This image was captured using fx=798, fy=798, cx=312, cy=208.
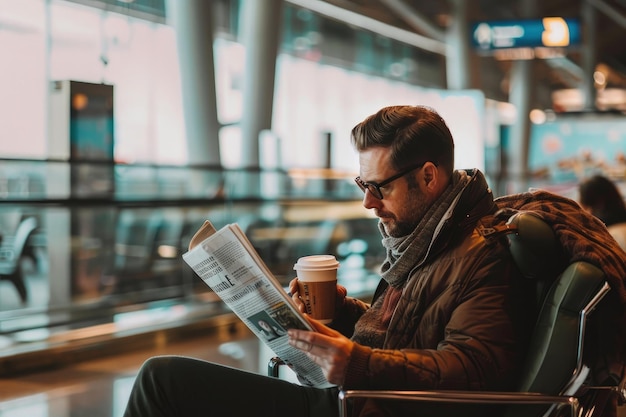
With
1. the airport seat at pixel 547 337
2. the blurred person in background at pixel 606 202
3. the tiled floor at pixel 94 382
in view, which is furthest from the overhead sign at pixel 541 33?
the airport seat at pixel 547 337

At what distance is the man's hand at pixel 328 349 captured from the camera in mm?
1846

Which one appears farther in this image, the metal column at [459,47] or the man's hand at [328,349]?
the metal column at [459,47]

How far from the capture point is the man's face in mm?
2126

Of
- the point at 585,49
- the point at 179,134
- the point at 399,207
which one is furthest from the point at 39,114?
the point at 585,49

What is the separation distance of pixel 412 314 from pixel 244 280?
0.47m

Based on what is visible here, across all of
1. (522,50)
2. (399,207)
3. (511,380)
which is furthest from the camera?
(522,50)

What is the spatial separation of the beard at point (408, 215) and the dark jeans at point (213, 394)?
0.48 metres

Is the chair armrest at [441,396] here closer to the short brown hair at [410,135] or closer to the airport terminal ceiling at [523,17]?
the short brown hair at [410,135]

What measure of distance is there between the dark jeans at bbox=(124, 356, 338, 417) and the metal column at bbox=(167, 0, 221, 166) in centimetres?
791

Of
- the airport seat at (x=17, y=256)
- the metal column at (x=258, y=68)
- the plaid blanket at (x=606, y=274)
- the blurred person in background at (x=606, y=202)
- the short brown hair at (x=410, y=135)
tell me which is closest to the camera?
the plaid blanket at (x=606, y=274)

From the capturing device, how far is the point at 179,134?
1502 centimetres

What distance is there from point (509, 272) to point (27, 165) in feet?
18.5

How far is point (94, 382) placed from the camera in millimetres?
5172

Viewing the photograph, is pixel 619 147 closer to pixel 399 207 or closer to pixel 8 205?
pixel 8 205
